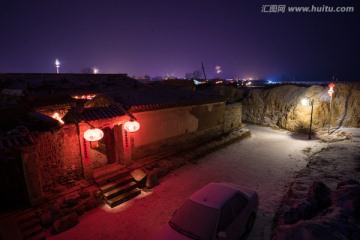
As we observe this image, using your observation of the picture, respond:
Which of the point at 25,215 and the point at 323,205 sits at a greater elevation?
the point at 323,205

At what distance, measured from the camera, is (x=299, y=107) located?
24250 millimetres

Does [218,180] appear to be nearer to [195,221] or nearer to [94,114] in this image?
[195,221]

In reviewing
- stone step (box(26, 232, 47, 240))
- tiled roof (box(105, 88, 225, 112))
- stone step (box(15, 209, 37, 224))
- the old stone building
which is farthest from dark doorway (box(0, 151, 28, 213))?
tiled roof (box(105, 88, 225, 112))

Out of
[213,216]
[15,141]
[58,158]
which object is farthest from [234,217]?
[15,141]

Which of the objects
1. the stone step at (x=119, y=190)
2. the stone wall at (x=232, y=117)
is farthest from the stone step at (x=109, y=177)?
the stone wall at (x=232, y=117)

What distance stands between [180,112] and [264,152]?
758 centimetres

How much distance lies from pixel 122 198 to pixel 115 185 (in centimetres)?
81

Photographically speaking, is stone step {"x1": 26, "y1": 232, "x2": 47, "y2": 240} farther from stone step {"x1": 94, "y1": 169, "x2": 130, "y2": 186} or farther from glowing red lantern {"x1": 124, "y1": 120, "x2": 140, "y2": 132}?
glowing red lantern {"x1": 124, "y1": 120, "x2": 140, "y2": 132}

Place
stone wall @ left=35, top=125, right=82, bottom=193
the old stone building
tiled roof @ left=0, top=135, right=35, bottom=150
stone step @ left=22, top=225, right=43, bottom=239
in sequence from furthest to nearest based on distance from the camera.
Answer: stone wall @ left=35, top=125, right=82, bottom=193, the old stone building, stone step @ left=22, top=225, right=43, bottom=239, tiled roof @ left=0, top=135, right=35, bottom=150

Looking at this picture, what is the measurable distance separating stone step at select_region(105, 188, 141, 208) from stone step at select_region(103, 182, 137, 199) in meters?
0.15

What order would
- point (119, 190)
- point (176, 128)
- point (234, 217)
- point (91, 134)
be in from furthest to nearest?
point (176, 128), point (119, 190), point (91, 134), point (234, 217)

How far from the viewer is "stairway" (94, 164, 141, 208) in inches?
416

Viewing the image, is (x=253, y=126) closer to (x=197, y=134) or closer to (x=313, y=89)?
(x=313, y=89)

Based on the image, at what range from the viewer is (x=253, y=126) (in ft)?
88.0
